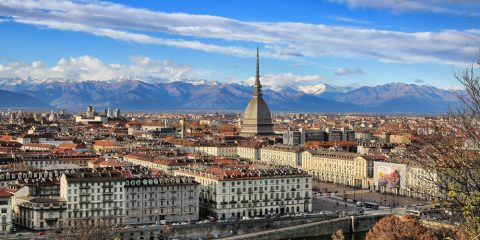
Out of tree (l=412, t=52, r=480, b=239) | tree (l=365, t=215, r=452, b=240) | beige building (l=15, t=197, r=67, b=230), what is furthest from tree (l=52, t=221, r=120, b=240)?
tree (l=412, t=52, r=480, b=239)

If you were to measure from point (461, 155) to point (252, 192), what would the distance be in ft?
168

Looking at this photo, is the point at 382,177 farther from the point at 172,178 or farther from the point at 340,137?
the point at 340,137

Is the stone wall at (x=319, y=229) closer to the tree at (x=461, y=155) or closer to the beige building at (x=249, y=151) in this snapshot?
the tree at (x=461, y=155)

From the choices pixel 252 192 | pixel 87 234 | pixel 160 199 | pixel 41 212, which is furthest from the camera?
pixel 252 192

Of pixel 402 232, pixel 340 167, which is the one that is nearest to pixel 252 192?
pixel 402 232

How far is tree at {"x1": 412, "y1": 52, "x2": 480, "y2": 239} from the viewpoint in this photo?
13328 millimetres

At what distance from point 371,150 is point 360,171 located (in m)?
17.1

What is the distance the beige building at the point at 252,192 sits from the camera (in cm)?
6275

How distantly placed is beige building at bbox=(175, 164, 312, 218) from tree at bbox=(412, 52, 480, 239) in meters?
48.7

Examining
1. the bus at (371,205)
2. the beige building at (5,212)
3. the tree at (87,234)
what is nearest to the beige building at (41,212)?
the beige building at (5,212)

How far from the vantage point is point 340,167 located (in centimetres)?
9588

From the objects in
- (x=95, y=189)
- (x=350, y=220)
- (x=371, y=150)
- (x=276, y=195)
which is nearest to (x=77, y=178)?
(x=95, y=189)

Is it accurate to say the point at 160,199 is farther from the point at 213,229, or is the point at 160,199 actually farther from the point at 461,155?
the point at 461,155

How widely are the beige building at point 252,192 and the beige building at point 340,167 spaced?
23721 millimetres
